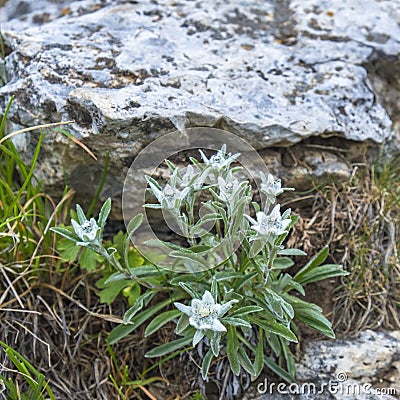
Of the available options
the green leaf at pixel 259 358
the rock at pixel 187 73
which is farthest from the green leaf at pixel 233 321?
the rock at pixel 187 73

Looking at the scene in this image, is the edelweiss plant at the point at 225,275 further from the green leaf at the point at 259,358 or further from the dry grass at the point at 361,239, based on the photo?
the dry grass at the point at 361,239

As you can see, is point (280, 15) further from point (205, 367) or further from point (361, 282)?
point (205, 367)

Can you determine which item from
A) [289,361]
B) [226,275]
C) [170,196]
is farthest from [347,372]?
[170,196]

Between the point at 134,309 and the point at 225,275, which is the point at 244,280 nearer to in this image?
the point at 225,275

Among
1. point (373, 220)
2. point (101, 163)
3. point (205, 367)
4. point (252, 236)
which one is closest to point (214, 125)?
point (101, 163)

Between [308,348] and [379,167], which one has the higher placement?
[379,167]
